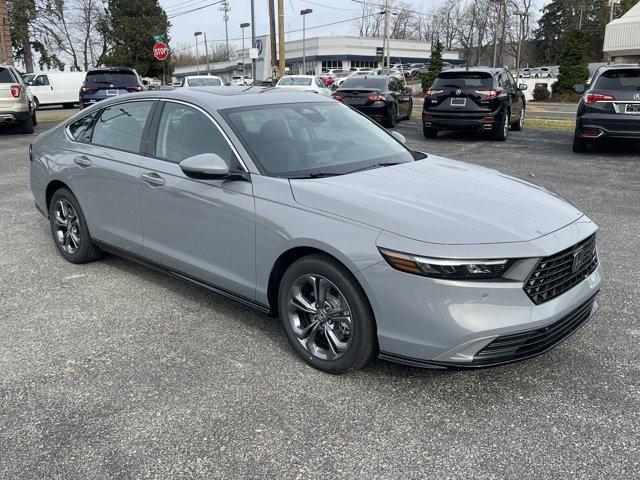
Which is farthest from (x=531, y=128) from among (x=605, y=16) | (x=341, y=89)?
(x=605, y=16)

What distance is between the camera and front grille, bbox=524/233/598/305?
301 centimetres

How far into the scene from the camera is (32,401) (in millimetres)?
3264

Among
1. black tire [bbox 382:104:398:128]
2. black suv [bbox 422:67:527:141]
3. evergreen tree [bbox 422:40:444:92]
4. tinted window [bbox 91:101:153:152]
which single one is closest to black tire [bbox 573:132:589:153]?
black suv [bbox 422:67:527:141]

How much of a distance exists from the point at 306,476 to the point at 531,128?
16391 mm

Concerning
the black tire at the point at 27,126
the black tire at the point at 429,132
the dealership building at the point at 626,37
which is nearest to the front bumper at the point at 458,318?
the black tire at the point at 429,132

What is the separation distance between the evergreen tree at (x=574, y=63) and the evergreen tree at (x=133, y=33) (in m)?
36.4

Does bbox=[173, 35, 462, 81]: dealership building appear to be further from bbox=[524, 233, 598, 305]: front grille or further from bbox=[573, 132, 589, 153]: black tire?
bbox=[524, 233, 598, 305]: front grille

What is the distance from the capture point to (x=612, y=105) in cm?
1099

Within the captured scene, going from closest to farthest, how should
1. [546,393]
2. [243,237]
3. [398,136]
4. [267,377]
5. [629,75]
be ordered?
[546,393]
[267,377]
[243,237]
[398,136]
[629,75]

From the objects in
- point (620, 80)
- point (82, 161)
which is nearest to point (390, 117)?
point (620, 80)

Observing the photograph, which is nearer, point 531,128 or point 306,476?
point 306,476

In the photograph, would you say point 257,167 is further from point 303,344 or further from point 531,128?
point 531,128

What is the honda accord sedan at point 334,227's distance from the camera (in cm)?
Result: 296

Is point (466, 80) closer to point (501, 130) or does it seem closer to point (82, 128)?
point (501, 130)
